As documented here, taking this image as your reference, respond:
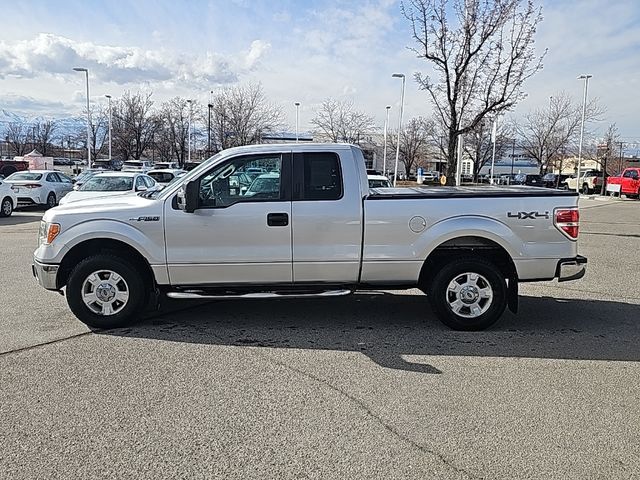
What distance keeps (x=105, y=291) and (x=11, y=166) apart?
38928 mm

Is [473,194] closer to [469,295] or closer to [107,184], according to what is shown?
[469,295]

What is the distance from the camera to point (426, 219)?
19.6 ft

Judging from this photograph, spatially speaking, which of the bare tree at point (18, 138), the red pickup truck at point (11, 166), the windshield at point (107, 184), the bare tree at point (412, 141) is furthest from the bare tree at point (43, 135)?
the windshield at point (107, 184)

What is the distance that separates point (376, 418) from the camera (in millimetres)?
3994

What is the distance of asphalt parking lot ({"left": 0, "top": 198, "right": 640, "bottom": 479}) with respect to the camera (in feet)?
11.2

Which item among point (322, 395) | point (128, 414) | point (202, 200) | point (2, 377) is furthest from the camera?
point (202, 200)

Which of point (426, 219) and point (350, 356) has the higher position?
point (426, 219)

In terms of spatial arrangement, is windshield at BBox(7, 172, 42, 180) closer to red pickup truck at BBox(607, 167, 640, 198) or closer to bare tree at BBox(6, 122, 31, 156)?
red pickup truck at BBox(607, 167, 640, 198)

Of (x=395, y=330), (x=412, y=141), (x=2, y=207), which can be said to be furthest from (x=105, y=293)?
(x=412, y=141)

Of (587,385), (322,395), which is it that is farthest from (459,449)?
(587,385)

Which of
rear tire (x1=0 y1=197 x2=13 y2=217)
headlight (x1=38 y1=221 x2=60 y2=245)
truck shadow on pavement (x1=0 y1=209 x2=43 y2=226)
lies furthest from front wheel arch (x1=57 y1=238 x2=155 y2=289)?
rear tire (x1=0 y1=197 x2=13 y2=217)

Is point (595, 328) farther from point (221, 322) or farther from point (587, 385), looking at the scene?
point (221, 322)

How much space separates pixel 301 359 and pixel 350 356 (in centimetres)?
45

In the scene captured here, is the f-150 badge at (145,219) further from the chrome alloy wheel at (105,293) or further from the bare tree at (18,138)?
the bare tree at (18,138)
